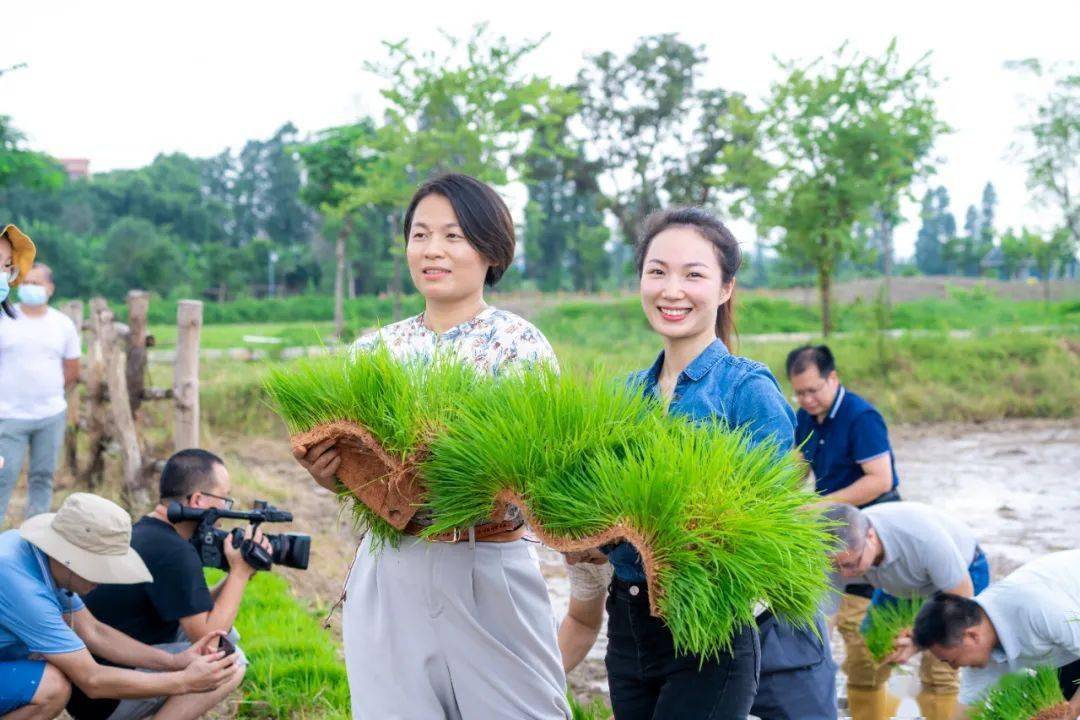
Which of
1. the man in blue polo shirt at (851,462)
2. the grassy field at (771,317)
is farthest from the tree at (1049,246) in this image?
the man in blue polo shirt at (851,462)

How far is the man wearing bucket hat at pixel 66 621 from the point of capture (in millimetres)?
3383

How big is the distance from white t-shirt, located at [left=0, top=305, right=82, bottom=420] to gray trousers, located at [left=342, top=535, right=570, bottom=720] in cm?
467

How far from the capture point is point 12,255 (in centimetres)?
323

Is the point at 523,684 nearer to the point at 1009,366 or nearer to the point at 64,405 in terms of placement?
the point at 64,405

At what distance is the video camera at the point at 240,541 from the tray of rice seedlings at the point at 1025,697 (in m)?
2.48

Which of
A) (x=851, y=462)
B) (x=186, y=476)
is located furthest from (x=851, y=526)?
(x=186, y=476)

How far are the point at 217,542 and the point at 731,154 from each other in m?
Result: 17.2

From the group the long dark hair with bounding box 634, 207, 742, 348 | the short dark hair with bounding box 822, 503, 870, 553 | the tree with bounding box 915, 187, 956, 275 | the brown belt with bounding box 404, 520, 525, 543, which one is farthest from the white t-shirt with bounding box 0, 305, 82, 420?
the tree with bounding box 915, 187, 956, 275

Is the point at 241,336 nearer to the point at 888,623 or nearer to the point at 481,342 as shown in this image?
the point at 888,623

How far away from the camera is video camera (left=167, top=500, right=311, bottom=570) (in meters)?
3.88

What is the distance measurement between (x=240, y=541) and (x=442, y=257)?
1831 mm

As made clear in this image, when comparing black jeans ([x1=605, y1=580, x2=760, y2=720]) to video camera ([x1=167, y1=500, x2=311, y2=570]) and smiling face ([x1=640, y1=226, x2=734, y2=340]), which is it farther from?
video camera ([x1=167, y1=500, x2=311, y2=570])

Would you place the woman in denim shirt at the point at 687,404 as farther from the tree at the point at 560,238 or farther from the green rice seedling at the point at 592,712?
the tree at the point at 560,238

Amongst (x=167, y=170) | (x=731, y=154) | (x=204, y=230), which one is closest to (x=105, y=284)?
(x=204, y=230)
